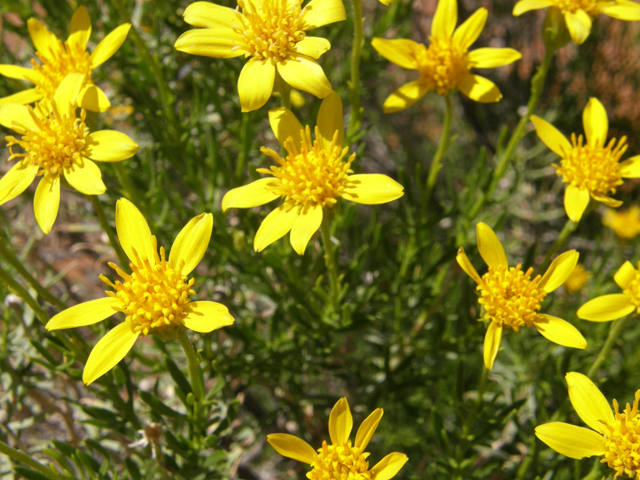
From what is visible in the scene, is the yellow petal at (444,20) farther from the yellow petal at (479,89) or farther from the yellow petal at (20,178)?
the yellow petal at (20,178)

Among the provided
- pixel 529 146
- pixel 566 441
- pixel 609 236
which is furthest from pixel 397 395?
pixel 529 146

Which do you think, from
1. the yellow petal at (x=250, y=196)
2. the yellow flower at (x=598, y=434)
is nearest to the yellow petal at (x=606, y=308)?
the yellow flower at (x=598, y=434)

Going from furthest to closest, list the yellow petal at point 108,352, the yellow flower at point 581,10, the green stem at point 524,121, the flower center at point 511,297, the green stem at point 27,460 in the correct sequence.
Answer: the green stem at point 524,121
the yellow flower at point 581,10
the flower center at point 511,297
the yellow petal at point 108,352
the green stem at point 27,460

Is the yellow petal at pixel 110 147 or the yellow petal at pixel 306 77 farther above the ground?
the yellow petal at pixel 306 77

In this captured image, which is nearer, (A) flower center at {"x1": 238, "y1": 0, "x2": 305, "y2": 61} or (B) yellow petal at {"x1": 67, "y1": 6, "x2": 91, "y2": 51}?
(A) flower center at {"x1": 238, "y1": 0, "x2": 305, "y2": 61}

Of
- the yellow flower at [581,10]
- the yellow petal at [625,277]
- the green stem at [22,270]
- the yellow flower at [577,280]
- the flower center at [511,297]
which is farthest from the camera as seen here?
the yellow flower at [577,280]

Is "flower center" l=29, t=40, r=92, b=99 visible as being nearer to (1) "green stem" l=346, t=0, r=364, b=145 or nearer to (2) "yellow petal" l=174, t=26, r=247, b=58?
(2) "yellow petal" l=174, t=26, r=247, b=58

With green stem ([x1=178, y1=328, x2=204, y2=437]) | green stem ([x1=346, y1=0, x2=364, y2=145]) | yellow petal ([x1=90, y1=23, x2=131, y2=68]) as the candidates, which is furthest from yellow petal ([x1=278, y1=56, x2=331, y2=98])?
green stem ([x1=178, y1=328, x2=204, y2=437])
